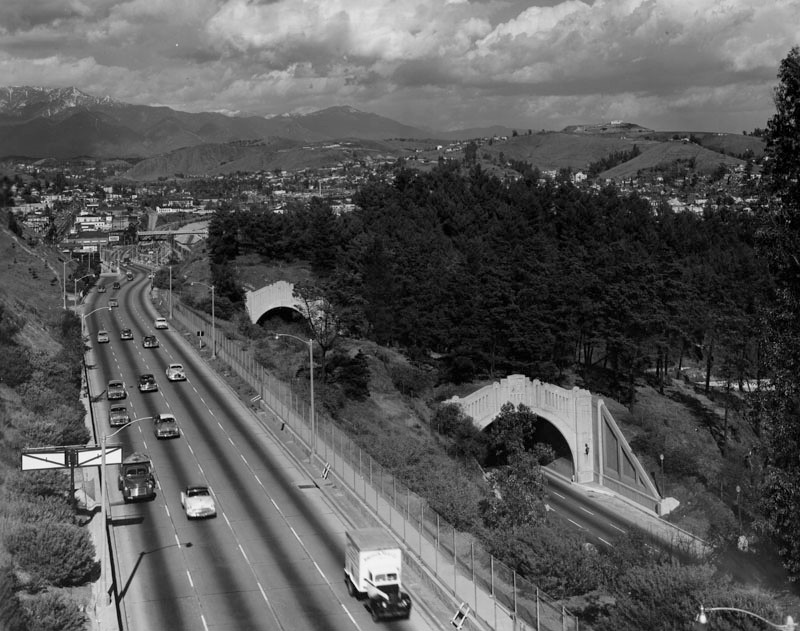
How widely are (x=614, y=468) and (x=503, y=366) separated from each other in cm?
2132

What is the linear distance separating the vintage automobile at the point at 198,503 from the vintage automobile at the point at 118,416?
17.3 meters

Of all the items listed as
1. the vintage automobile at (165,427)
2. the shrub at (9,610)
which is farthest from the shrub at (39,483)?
the vintage automobile at (165,427)

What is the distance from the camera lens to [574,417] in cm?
7281

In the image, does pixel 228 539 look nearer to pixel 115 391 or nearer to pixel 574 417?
pixel 115 391

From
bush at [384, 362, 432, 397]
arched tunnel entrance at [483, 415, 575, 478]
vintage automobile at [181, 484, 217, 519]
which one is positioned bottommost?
arched tunnel entrance at [483, 415, 575, 478]

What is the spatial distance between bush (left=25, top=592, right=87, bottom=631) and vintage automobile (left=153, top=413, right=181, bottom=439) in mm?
26366

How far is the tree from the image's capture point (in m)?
30.8

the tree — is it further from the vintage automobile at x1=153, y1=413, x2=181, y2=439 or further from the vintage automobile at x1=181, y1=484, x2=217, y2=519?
the vintage automobile at x1=153, y1=413, x2=181, y2=439

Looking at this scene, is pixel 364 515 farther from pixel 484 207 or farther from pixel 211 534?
pixel 484 207

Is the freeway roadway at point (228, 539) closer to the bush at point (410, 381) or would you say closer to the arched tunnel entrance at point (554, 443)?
the arched tunnel entrance at point (554, 443)

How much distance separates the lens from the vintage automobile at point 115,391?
212 feet

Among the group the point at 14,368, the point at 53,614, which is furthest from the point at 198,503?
the point at 14,368

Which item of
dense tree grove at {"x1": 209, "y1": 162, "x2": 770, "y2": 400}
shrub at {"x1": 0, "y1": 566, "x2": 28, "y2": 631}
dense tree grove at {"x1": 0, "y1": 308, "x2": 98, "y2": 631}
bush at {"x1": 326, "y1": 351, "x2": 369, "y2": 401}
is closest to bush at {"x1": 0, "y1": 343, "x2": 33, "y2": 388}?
dense tree grove at {"x1": 0, "y1": 308, "x2": 98, "y2": 631}

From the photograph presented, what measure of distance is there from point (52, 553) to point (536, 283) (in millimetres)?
66746
